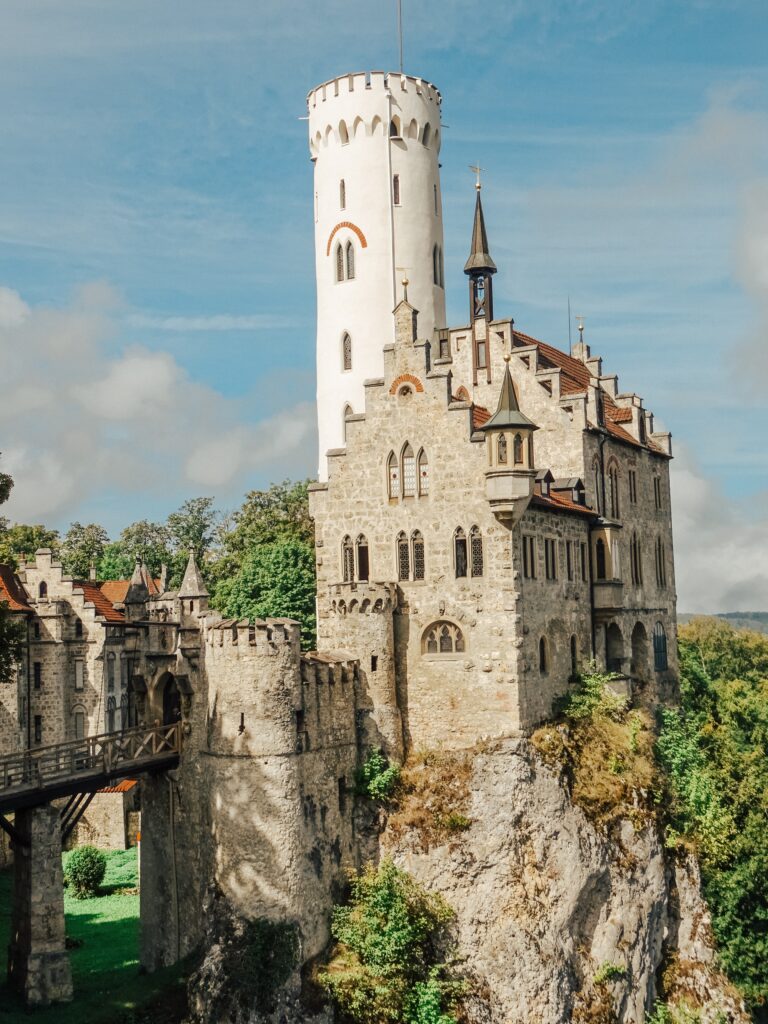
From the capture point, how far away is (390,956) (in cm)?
3669

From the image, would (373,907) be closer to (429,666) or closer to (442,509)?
(429,666)

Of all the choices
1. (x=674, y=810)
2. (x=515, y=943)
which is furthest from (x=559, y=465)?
(x=515, y=943)

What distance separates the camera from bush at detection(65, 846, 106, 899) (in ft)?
168

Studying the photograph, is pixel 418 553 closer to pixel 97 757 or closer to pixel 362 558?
pixel 362 558

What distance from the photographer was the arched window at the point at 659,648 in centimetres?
5382

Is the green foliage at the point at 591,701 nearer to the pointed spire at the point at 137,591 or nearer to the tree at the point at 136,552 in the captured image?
the pointed spire at the point at 137,591

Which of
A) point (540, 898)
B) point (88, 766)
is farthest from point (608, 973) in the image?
point (88, 766)

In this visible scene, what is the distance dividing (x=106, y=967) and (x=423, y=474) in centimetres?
2022

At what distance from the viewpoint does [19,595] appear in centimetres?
6256

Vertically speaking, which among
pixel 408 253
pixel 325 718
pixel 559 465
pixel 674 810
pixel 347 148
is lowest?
pixel 674 810

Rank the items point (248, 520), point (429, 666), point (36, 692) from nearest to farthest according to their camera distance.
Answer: point (429, 666) < point (36, 692) < point (248, 520)

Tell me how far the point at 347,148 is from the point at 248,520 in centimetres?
2620

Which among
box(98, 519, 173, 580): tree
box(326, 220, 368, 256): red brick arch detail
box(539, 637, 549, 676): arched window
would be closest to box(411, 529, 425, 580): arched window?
Answer: box(539, 637, 549, 676): arched window

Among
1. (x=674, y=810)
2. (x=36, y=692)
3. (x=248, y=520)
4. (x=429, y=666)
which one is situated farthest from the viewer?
(x=248, y=520)
